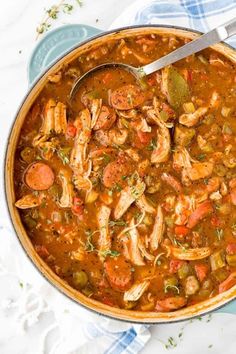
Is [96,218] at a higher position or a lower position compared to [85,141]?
lower

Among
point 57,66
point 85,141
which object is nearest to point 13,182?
Result: point 85,141

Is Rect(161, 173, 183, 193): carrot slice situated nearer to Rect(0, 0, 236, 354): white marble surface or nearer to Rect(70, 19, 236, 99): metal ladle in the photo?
Rect(70, 19, 236, 99): metal ladle

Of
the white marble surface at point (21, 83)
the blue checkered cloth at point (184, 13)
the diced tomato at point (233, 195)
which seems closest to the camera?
the diced tomato at point (233, 195)

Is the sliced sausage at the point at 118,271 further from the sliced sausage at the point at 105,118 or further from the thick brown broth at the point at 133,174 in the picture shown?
the sliced sausage at the point at 105,118

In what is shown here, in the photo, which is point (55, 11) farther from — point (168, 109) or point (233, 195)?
point (233, 195)

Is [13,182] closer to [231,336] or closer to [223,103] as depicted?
[223,103]

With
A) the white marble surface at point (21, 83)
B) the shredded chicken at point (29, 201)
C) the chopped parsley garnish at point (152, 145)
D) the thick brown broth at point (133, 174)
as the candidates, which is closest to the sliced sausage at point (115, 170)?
the thick brown broth at point (133, 174)
